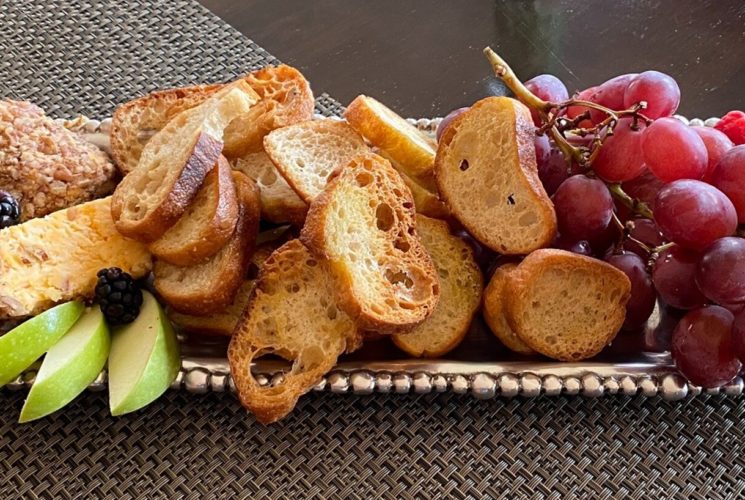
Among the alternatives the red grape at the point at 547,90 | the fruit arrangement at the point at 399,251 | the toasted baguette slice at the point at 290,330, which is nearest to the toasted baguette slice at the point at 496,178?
the fruit arrangement at the point at 399,251

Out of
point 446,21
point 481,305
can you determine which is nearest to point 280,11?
point 446,21

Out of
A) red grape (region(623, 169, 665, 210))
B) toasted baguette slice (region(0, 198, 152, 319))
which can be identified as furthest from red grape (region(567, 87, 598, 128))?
toasted baguette slice (region(0, 198, 152, 319))

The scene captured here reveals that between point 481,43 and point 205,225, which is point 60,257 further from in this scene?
→ point 481,43

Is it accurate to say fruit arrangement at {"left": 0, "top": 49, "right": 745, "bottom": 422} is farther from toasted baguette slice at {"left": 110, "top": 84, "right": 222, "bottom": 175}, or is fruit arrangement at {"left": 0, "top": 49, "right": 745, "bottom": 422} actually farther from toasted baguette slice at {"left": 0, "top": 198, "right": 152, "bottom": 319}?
toasted baguette slice at {"left": 110, "top": 84, "right": 222, "bottom": 175}

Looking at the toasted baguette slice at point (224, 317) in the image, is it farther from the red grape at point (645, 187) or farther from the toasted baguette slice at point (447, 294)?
the red grape at point (645, 187)

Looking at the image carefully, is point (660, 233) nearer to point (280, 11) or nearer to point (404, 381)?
point (404, 381)

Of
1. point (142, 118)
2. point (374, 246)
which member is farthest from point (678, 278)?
point (142, 118)
